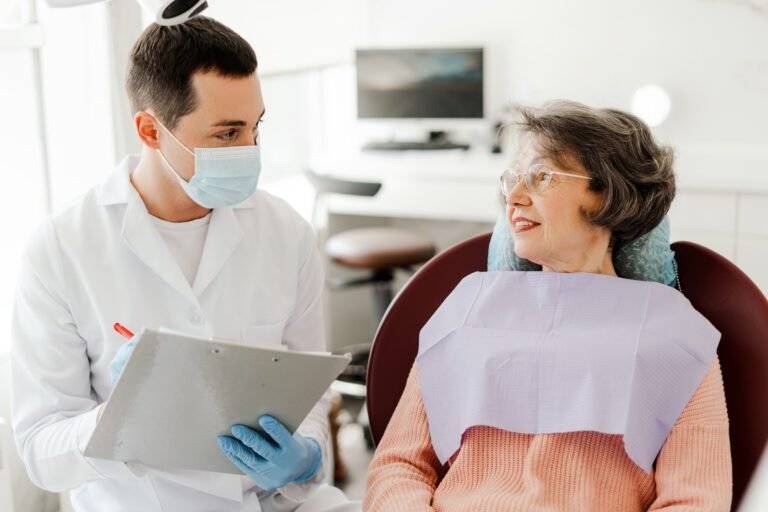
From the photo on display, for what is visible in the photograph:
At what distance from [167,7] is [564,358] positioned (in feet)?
2.65

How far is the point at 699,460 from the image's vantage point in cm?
134

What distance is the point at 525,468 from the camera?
1.43 meters

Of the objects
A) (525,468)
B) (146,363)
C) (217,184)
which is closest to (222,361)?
(146,363)

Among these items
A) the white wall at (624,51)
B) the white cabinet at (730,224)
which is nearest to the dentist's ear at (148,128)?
the white cabinet at (730,224)

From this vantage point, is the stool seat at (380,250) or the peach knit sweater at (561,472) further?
the stool seat at (380,250)

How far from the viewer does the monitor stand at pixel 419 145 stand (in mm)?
3920

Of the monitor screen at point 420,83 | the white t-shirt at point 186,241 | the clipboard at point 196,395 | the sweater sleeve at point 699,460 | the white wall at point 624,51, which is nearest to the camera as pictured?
the clipboard at point 196,395

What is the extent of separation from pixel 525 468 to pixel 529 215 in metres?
0.42

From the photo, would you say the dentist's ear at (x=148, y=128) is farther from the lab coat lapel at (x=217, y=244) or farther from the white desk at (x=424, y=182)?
the white desk at (x=424, y=182)

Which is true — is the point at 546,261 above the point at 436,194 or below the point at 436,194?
above

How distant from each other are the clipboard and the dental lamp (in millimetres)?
432

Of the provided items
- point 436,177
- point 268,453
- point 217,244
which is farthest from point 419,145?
point 268,453

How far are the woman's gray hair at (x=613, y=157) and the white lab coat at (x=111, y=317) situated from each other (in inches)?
21.1

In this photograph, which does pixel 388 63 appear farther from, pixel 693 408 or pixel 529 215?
pixel 693 408
